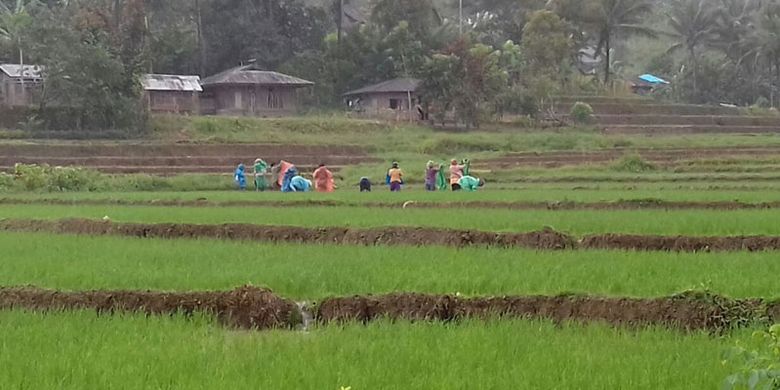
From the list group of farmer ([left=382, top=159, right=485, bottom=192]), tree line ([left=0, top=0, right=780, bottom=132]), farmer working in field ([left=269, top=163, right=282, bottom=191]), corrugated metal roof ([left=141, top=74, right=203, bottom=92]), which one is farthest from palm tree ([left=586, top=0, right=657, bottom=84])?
group of farmer ([left=382, top=159, right=485, bottom=192])

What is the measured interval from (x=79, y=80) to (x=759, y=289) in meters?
27.9

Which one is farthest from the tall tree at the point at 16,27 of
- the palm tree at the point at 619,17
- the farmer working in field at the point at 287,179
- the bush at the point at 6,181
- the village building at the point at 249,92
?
the palm tree at the point at 619,17

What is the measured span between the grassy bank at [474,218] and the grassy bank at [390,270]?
159 centimetres

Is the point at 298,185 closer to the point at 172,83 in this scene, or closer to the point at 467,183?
the point at 467,183

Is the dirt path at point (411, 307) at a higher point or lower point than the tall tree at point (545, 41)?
lower

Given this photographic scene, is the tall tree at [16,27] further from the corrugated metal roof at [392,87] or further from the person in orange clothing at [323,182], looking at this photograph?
the person in orange clothing at [323,182]

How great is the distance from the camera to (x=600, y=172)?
79.3 ft

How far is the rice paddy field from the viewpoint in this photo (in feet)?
14.9

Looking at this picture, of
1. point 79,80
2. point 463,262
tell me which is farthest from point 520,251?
point 79,80

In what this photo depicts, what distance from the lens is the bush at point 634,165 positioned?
82.2 ft

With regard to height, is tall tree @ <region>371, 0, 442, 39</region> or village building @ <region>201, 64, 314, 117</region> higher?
tall tree @ <region>371, 0, 442, 39</region>

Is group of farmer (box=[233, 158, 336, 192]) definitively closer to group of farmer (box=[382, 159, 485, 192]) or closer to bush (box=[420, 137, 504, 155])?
group of farmer (box=[382, 159, 485, 192])

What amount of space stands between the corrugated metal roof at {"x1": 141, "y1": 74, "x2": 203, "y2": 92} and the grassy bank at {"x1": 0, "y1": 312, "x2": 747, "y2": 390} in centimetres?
3201

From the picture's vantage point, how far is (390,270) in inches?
302
